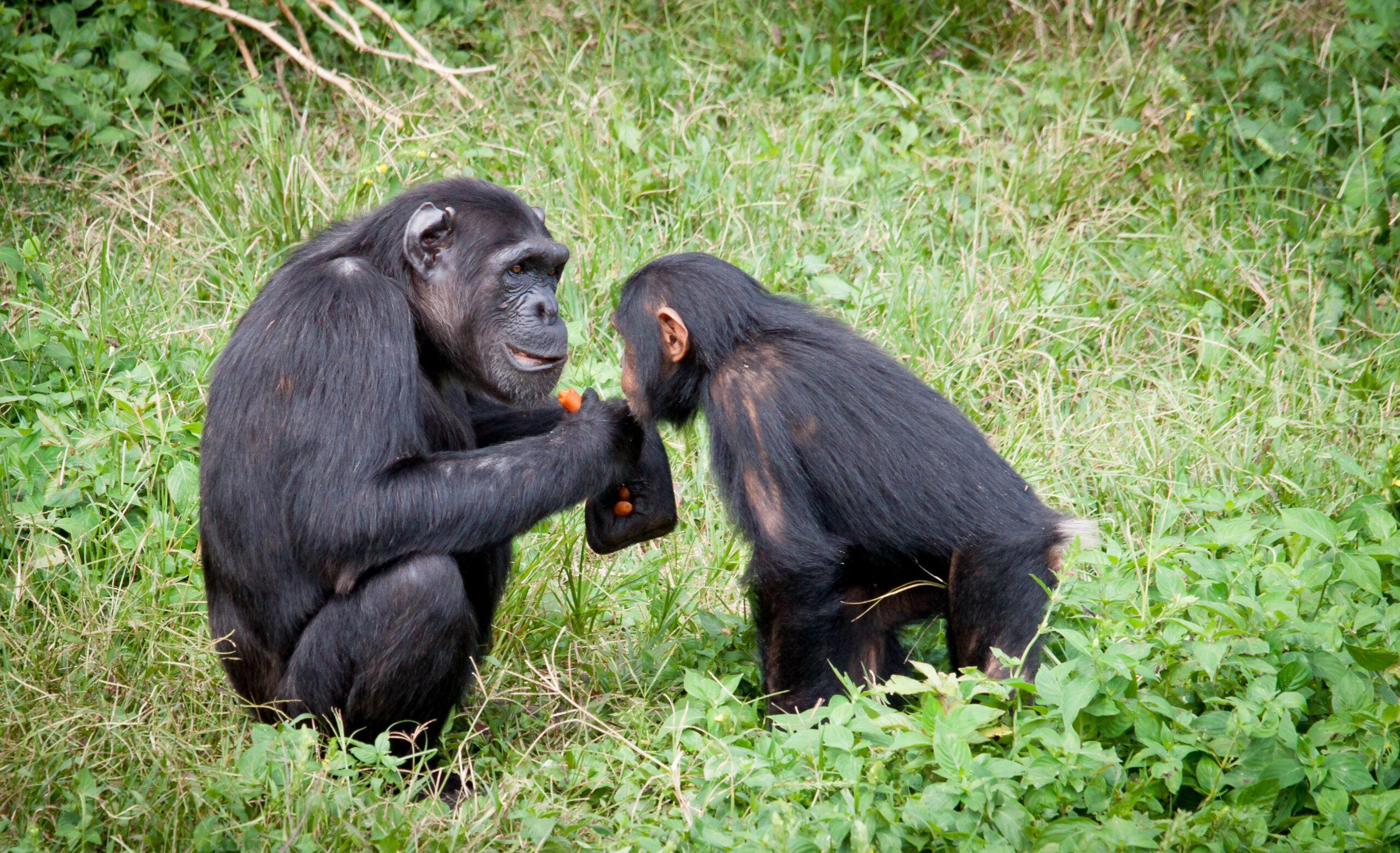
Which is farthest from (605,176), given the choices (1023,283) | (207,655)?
(207,655)

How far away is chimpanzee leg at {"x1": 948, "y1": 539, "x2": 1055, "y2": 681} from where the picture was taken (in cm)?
395

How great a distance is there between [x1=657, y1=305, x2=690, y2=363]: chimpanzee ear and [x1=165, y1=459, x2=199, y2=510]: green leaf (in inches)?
86.4

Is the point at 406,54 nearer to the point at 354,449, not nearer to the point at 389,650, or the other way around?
the point at 354,449

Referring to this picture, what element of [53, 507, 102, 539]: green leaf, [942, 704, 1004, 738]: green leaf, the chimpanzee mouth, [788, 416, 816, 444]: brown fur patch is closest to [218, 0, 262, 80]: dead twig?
[53, 507, 102, 539]: green leaf

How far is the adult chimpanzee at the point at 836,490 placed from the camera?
4.04 metres

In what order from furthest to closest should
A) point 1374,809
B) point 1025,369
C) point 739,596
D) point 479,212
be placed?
point 1025,369
point 739,596
point 479,212
point 1374,809

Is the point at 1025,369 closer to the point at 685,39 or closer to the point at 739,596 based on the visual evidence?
the point at 739,596

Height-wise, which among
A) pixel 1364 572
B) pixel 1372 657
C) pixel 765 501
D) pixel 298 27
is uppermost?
pixel 298 27

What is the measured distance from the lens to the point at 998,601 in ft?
13.1

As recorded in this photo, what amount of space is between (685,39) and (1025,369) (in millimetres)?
3541

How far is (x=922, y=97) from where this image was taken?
7.88 meters

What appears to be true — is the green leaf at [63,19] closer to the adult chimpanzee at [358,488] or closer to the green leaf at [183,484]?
the green leaf at [183,484]

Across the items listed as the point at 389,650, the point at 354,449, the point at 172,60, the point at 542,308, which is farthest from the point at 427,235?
the point at 172,60

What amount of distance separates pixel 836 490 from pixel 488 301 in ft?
4.58
